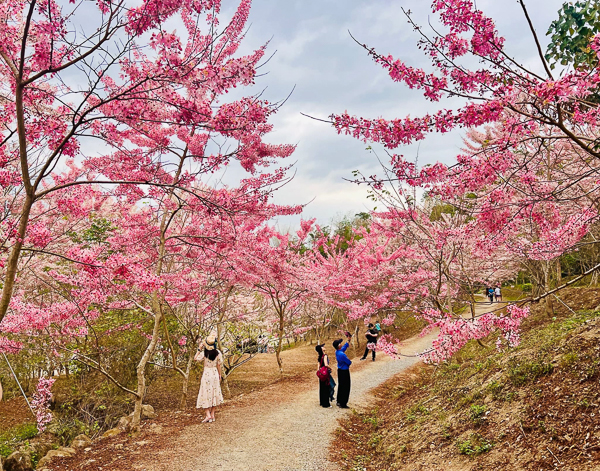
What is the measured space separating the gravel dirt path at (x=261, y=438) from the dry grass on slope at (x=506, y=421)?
0.50 m

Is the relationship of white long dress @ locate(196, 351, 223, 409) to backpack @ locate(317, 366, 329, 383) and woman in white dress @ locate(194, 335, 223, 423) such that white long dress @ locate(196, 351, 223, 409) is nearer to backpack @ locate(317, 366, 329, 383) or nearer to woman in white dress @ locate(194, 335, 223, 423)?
woman in white dress @ locate(194, 335, 223, 423)

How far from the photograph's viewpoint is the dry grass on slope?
144 inches

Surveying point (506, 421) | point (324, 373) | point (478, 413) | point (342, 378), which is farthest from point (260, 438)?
point (506, 421)

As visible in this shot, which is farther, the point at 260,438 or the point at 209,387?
the point at 209,387

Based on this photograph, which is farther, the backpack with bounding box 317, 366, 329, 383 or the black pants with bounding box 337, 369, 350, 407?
the black pants with bounding box 337, 369, 350, 407

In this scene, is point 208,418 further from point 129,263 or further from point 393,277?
point 393,277

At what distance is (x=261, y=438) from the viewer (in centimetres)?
622

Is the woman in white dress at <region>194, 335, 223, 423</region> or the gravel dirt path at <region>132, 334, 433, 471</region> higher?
the woman in white dress at <region>194, 335, 223, 423</region>

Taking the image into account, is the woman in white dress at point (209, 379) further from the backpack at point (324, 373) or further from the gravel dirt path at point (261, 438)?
the backpack at point (324, 373)

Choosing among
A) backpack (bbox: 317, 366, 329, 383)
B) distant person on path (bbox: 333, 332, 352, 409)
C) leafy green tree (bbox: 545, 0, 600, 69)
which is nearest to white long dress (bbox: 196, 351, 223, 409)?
backpack (bbox: 317, 366, 329, 383)

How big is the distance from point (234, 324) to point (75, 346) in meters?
5.27

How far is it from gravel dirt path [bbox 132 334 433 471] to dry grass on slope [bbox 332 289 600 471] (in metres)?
0.50

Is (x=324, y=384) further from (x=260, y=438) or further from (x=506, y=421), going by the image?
(x=506, y=421)

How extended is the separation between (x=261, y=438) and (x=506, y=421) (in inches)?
151
